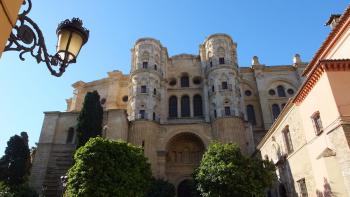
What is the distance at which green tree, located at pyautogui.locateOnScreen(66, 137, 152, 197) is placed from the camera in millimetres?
15594

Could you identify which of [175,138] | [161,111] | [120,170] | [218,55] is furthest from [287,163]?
[218,55]

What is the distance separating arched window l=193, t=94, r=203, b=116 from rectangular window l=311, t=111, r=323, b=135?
18829 millimetres

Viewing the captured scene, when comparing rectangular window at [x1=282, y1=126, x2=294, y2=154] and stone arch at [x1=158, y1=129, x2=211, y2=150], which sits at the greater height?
stone arch at [x1=158, y1=129, x2=211, y2=150]

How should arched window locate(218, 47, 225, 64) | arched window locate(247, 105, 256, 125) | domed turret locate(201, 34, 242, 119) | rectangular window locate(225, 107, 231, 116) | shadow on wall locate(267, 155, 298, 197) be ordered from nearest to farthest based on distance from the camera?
shadow on wall locate(267, 155, 298, 197), rectangular window locate(225, 107, 231, 116), domed turret locate(201, 34, 242, 119), arched window locate(218, 47, 225, 64), arched window locate(247, 105, 256, 125)

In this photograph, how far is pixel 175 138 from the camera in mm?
29078

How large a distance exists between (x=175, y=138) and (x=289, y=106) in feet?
49.5

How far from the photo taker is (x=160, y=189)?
2252cm

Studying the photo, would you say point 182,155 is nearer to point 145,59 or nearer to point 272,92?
point 145,59

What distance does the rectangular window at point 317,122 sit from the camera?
1270 cm

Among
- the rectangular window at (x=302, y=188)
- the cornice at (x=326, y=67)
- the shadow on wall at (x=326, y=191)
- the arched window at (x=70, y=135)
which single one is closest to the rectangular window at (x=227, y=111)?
the rectangular window at (x=302, y=188)

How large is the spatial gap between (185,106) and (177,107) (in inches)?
37.5

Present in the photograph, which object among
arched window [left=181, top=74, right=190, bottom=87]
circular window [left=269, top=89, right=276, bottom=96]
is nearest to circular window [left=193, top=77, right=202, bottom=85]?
arched window [left=181, top=74, right=190, bottom=87]

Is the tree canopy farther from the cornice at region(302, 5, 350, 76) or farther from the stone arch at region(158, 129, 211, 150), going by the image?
the cornice at region(302, 5, 350, 76)

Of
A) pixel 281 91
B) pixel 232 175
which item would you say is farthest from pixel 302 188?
pixel 281 91
